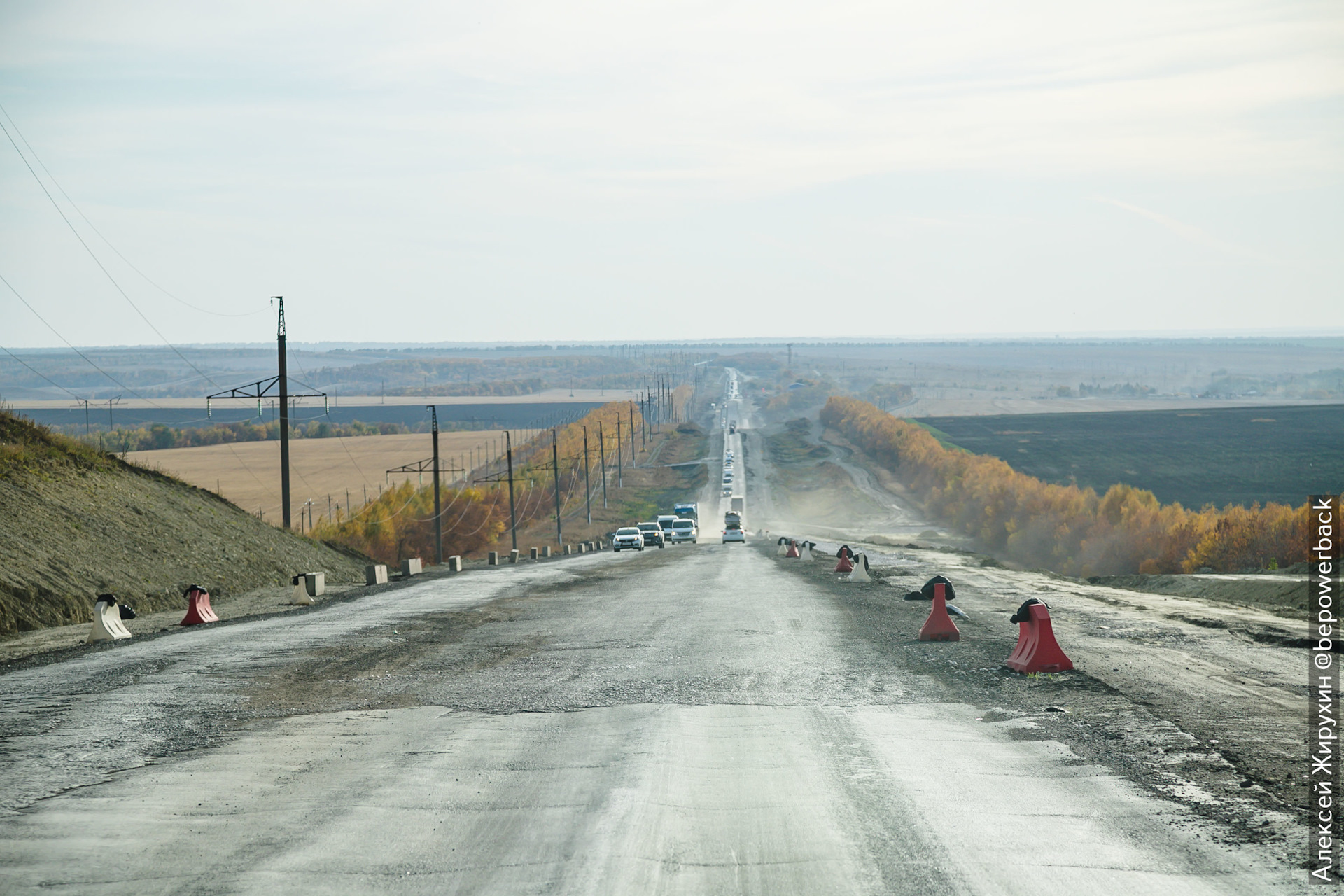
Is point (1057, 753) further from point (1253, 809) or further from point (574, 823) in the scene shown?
point (574, 823)

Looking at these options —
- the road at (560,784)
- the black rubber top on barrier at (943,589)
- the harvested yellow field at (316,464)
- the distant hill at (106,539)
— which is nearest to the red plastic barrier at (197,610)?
the distant hill at (106,539)

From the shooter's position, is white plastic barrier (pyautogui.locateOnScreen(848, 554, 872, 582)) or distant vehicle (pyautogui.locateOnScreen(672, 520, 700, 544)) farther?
distant vehicle (pyautogui.locateOnScreen(672, 520, 700, 544))

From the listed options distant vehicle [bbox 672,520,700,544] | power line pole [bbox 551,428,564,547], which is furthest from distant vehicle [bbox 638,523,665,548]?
power line pole [bbox 551,428,564,547]

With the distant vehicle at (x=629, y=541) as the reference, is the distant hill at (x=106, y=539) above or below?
above

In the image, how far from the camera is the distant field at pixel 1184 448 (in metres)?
102

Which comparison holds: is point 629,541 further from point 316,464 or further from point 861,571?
point 316,464

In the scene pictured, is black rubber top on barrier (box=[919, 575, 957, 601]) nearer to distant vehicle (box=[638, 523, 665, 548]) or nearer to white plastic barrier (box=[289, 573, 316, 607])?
white plastic barrier (box=[289, 573, 316, 607])

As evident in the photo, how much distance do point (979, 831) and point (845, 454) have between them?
447ft

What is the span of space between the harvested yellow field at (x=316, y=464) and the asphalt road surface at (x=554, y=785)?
73.8 metres

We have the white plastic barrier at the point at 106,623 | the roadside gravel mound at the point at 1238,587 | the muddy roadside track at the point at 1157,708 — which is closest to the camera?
the muddy roadside track at the point at 1157,708

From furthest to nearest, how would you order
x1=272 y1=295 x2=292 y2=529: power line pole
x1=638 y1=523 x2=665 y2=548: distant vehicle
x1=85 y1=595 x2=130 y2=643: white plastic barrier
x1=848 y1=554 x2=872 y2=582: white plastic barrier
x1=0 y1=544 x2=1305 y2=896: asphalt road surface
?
x1=638 y1=523 x2=665 y2=548: distant vehicle
x1=272 y1=295 x2=292 y2=529: power line pole
x1=848 y1=554 x2=872 y2=582: white plastic barrier
x1=85 y1=595 x2=130 y2=643: white plastic barrier
x1=0 y1=544 x2=1305 y2=896: asphalt road surface

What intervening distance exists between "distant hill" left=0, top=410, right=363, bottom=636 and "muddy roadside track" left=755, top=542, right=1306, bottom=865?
1621 cm

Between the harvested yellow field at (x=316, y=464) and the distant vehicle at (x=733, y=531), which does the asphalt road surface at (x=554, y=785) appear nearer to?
the distant vehicle at (x=733, y=531)

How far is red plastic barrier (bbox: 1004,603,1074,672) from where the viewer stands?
1275 centimetres
